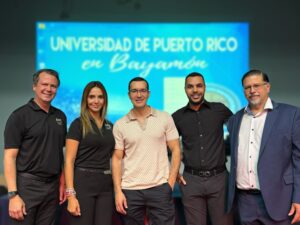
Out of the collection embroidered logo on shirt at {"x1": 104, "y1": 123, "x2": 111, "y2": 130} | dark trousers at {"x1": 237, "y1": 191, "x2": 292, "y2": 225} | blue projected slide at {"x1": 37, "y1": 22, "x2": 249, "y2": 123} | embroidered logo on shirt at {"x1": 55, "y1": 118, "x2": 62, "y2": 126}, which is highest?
blue projected slide at {"x1": 37, "y1": 22, "x2": 249, "y2": 123}

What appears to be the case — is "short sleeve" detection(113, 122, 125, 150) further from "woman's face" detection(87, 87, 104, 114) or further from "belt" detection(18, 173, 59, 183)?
"belt" detection(18, 173, 59, 183)

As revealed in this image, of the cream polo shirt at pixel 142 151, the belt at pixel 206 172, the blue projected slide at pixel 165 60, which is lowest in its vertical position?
the belt at pixel 206 172

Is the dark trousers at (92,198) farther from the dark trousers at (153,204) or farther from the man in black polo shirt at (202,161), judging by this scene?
the man in black polo shirt at (202,161)

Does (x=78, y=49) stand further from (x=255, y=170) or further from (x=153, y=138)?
(x=255, y=170)

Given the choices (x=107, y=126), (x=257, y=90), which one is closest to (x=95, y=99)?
(x=107, y=126)

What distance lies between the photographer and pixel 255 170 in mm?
2117

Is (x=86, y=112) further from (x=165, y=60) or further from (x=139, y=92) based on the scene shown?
(x=165, y=60)

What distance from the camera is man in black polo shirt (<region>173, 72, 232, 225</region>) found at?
7.81 ft

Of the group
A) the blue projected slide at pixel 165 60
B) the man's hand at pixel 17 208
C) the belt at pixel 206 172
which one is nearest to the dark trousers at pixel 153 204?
the belt at pixel 206 172

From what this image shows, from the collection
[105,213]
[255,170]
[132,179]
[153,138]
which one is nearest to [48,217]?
[105,213]

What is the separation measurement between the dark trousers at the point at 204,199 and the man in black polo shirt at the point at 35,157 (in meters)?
0.88

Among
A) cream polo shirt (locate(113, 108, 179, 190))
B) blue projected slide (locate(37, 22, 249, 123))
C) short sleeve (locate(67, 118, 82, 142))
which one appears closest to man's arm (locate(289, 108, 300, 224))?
cream polo shirt (locate(113, 108, 179, 190))

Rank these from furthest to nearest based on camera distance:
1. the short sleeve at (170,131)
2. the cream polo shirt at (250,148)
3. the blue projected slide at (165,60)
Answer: the blue projected slide at (165,60)
the short sleeve at (170,131)
the cream polo shirt at (250,148)

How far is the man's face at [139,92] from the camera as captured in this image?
2281 millimetres
